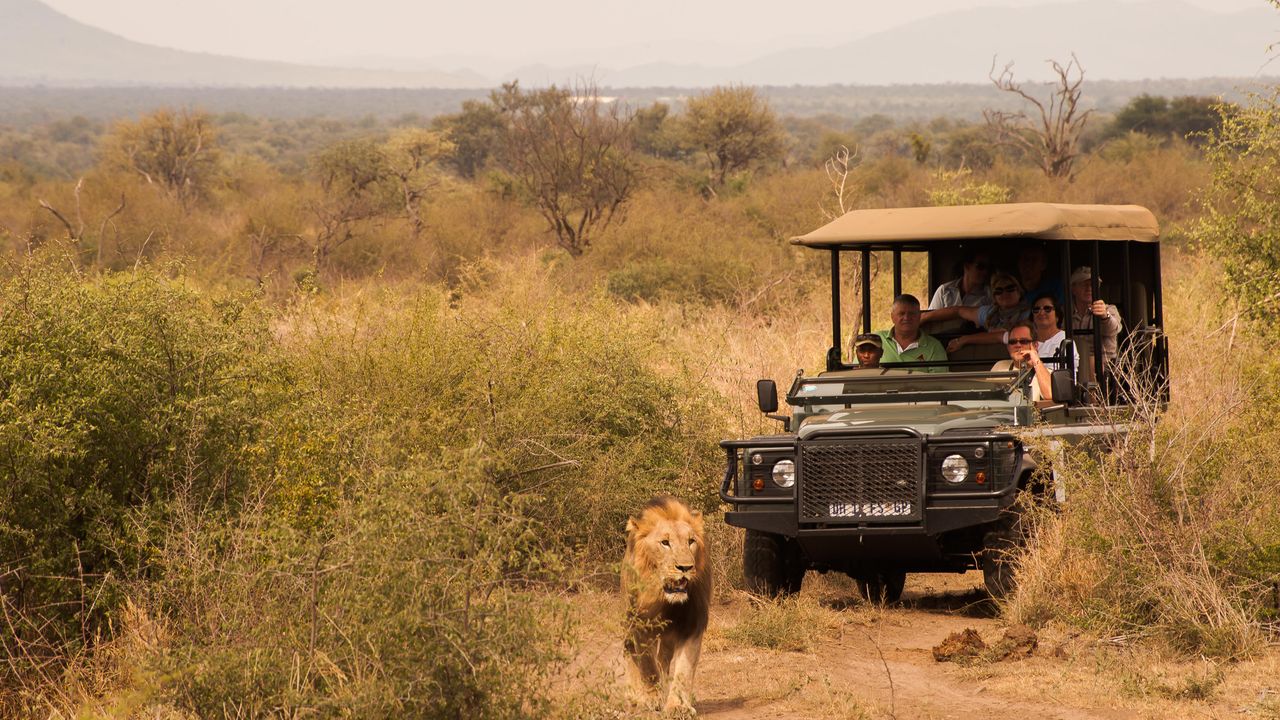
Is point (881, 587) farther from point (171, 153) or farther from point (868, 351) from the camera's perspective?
point (171, 153)

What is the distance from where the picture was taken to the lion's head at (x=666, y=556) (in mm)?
6215

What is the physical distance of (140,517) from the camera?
721cm

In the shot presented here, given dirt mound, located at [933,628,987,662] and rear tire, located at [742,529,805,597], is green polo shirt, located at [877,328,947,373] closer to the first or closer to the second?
rear tire, located at [742,529,805,597]

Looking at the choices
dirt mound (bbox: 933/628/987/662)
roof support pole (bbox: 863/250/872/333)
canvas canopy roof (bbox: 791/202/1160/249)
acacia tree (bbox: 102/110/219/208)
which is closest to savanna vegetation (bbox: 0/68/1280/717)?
dirt mound (bbox: 933/628/987/662)

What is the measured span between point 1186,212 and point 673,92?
555 ft

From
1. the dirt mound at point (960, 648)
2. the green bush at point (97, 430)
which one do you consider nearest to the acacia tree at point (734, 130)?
the dirt mound at point (960, 648)

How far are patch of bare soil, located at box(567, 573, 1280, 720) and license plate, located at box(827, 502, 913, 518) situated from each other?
1.95ft

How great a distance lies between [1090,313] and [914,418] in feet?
6.19

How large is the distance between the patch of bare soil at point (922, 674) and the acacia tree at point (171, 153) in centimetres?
3245

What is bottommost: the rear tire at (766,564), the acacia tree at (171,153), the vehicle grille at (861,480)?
the rear tire at (766,564)

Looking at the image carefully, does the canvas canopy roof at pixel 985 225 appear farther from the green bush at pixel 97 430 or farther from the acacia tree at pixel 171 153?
the acacia tree at pixel 171 153

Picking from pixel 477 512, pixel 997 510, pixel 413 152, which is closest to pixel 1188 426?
pixel 997 510

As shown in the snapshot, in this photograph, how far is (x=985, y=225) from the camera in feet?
29.0

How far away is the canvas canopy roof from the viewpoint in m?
8.71
